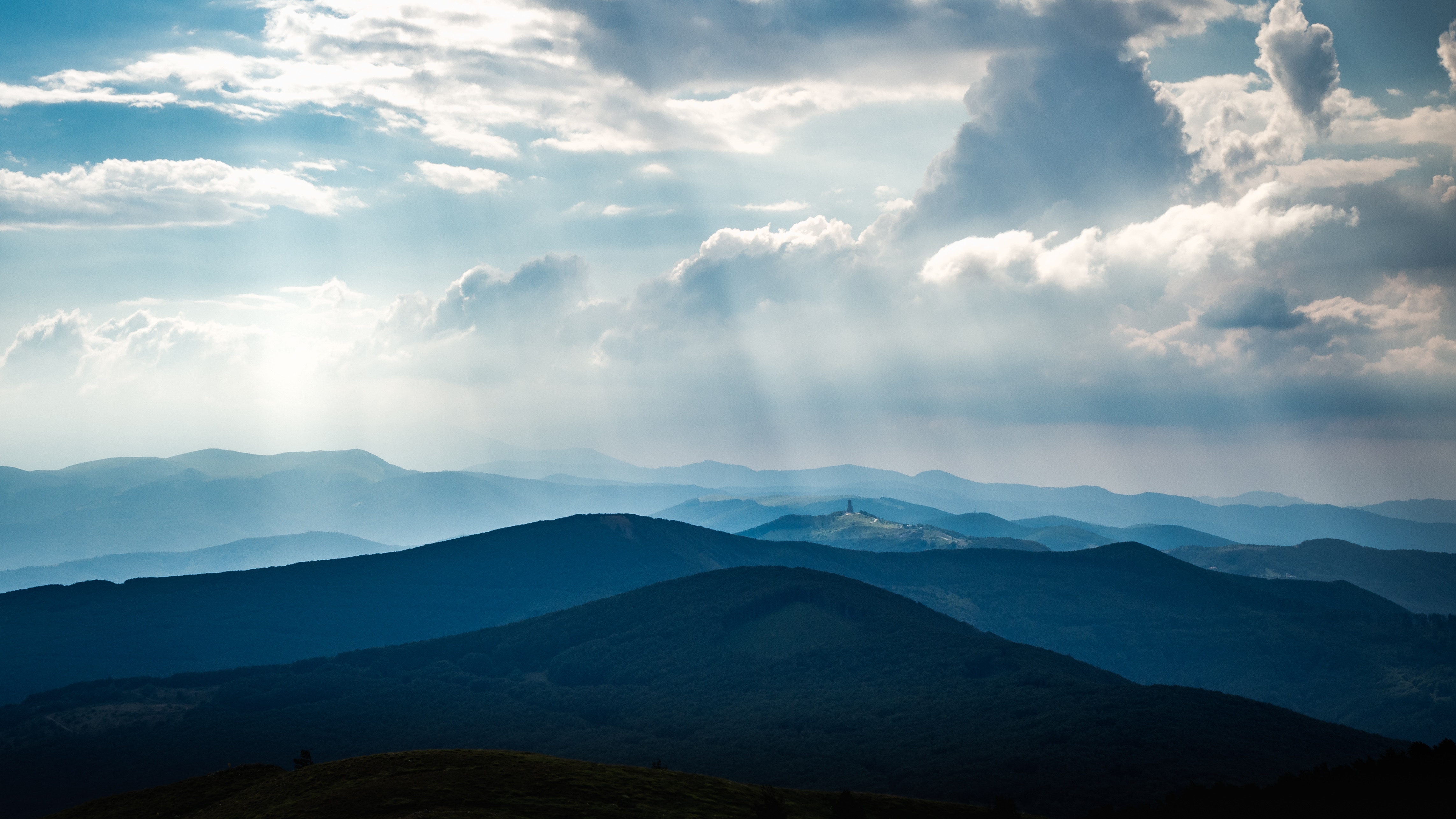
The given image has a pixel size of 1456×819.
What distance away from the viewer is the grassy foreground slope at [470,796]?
295 ft

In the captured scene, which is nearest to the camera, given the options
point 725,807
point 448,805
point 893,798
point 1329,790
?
point 448,805

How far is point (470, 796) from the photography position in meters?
93.9

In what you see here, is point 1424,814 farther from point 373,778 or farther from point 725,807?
point 373,778

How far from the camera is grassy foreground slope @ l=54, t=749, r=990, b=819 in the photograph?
295ft

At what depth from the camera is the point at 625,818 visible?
299 feet

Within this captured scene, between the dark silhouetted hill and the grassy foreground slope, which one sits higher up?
the grassy foreground slope

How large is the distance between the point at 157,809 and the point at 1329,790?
520 ft

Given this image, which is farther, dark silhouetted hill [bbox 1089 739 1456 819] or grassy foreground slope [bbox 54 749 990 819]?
dark silhouetted hill [bbox 1089 739 1456 819]

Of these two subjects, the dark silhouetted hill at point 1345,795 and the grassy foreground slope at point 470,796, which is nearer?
the grassy foreground slope at point 470,796

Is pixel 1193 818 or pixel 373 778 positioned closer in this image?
pixel 373 778

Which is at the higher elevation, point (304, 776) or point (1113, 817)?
point (304, 776)

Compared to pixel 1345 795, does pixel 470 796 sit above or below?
above

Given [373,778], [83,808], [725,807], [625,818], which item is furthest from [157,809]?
[725,807]

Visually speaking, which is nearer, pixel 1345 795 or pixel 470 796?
pixel 470 796
